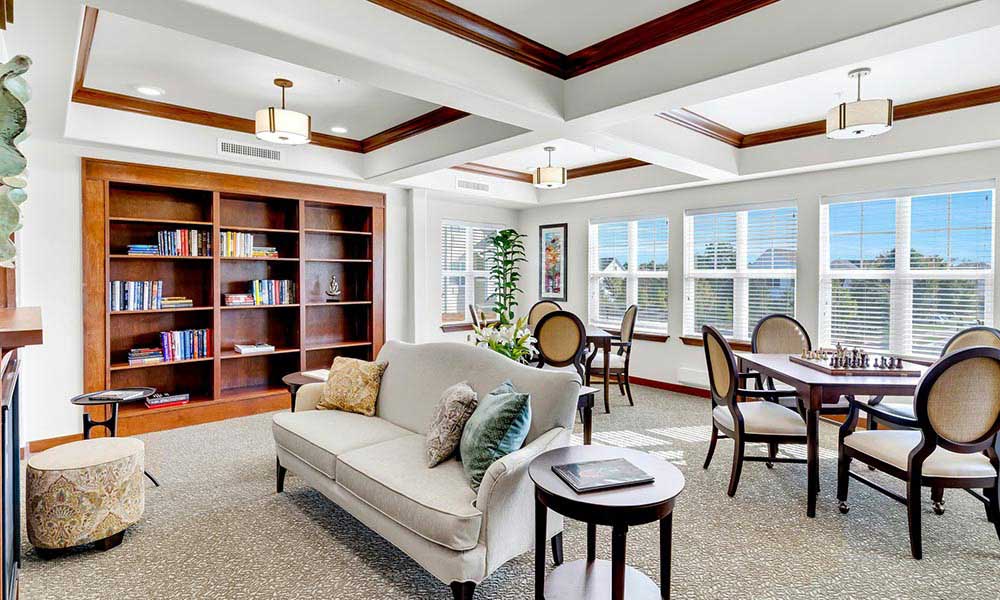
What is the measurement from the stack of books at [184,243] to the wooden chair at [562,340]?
10.5ft

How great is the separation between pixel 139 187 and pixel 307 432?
3.20 meters

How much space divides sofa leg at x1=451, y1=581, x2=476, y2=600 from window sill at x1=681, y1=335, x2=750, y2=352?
4.42 metres

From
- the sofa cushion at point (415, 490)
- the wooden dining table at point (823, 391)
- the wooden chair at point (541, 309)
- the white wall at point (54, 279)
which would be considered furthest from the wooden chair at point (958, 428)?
the white wall at point (54, 279)

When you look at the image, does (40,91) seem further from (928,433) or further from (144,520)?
(928,433)

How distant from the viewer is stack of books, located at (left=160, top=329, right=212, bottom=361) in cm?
488

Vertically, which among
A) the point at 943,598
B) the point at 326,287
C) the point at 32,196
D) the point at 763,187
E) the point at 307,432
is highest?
the point at 763,187

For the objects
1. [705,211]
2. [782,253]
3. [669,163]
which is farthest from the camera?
[705,211]

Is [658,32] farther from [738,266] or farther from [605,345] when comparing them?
[738,266]

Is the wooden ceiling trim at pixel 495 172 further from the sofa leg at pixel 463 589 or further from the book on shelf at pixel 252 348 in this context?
the sofa leg at pixel 463 589

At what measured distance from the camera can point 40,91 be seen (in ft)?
10.3

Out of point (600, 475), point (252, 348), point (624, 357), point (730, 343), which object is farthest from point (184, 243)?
point (730, 343)

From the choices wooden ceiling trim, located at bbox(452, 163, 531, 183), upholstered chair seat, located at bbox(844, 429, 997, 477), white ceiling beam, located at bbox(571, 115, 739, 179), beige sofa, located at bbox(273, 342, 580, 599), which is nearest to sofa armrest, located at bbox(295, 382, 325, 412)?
beige sofa, located at bbox(273, 342, 580, 599)

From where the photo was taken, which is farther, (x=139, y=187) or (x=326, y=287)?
(x=326, y=287)

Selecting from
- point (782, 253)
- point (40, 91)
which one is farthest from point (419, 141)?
point (782, 253)
